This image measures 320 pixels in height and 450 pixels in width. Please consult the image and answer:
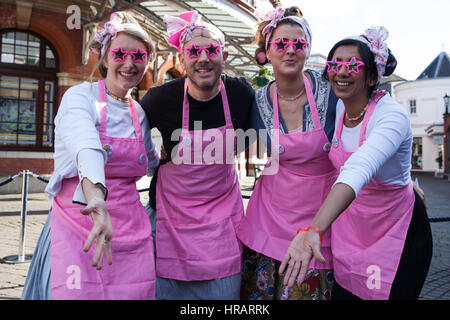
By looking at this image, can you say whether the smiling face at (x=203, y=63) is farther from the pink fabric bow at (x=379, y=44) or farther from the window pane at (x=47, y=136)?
the window pane at (x=47, y=136)

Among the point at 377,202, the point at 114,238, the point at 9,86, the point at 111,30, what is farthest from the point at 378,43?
the point at 9,86

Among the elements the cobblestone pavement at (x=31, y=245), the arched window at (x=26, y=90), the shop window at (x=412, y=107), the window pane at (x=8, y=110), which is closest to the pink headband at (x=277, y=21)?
the cobblestone pavement at (x=31, y=245)

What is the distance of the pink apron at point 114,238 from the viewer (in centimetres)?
194

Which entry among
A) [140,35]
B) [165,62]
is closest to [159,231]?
[140,35]

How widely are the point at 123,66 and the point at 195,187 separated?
84cm

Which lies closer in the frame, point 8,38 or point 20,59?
point 8,38

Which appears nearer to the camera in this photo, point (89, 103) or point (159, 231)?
point (89, 103)

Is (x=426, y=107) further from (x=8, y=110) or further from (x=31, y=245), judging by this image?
(x=31, y=245)

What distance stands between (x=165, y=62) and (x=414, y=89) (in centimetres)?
3404

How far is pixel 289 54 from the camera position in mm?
2502

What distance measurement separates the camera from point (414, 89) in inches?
1619

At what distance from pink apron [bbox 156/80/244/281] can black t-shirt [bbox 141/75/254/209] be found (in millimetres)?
39

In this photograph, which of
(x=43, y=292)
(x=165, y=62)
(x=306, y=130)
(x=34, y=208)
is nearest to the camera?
(x=43, y=292)

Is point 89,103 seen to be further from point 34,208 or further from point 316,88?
point 34,208
